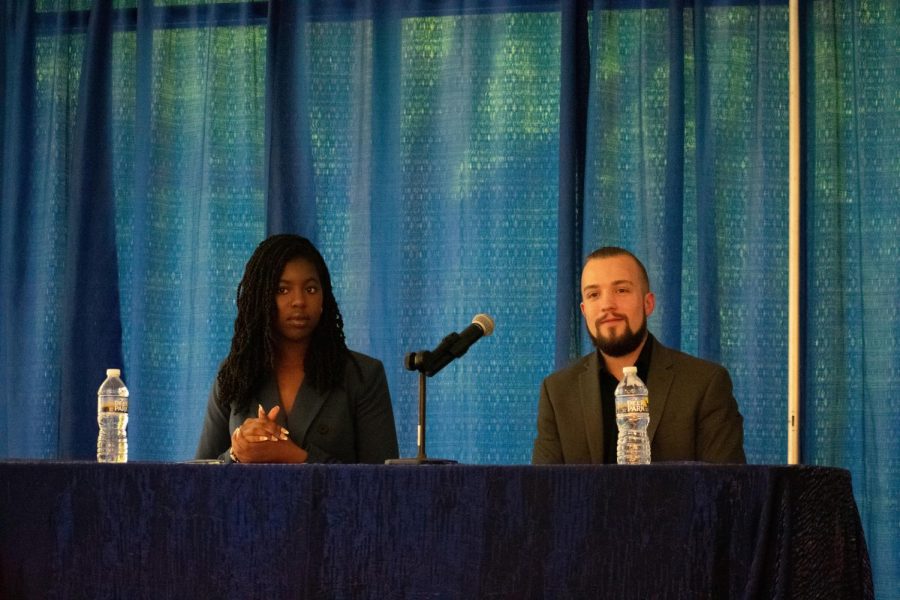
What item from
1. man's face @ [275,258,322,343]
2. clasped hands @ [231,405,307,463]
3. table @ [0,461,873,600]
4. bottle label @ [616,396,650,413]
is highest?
man's face @ [275,258,322,343]

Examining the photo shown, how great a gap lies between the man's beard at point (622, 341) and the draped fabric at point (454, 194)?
809 mm

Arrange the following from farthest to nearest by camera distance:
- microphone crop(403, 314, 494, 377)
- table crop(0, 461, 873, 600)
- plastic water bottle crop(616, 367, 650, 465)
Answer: plastic water bottle crop(616, 367, 650, 465) → microphone crop(403, 314, 494, 377) → table crop(0, 461, 873, 600)

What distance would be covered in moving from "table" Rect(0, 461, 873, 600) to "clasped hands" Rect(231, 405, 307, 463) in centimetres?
49

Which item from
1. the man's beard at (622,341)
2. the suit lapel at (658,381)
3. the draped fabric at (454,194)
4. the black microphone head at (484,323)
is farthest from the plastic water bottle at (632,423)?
the draped fabric at (454,194)

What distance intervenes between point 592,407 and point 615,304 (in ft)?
1.00

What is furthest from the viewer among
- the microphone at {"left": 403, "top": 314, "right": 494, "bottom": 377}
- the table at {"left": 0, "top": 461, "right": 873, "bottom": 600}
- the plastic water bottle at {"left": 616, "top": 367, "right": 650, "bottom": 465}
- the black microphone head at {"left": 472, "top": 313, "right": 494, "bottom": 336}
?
the plastic water bottle at {"left": 616, "top": 367, "right": 650, "bottom": 465}

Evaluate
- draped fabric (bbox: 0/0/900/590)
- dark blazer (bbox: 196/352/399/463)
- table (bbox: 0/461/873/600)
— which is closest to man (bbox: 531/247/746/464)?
dark blazer (bbox: 196/352/399/463)

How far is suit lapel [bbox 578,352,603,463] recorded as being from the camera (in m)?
3.52

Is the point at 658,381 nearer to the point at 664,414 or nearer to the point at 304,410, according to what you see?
the point at 664,414

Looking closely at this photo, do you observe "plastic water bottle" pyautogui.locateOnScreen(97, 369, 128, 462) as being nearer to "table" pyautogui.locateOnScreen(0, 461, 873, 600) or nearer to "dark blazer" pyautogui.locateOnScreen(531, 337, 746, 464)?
"table" pyautogui.locateOnScreen(0, 461, 873, 600)

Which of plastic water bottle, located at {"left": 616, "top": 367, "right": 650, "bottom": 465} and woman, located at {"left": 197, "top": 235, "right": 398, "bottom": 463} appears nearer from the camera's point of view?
plastic water bottle, located at {"left": 616, "top": 367, "right": 650, "bottom": 465}

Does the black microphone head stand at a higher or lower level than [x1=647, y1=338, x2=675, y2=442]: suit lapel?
higher

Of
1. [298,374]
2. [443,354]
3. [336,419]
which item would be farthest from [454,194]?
[443,354]

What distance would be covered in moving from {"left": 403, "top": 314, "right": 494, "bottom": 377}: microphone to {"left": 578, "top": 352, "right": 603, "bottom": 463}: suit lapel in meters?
0.92
